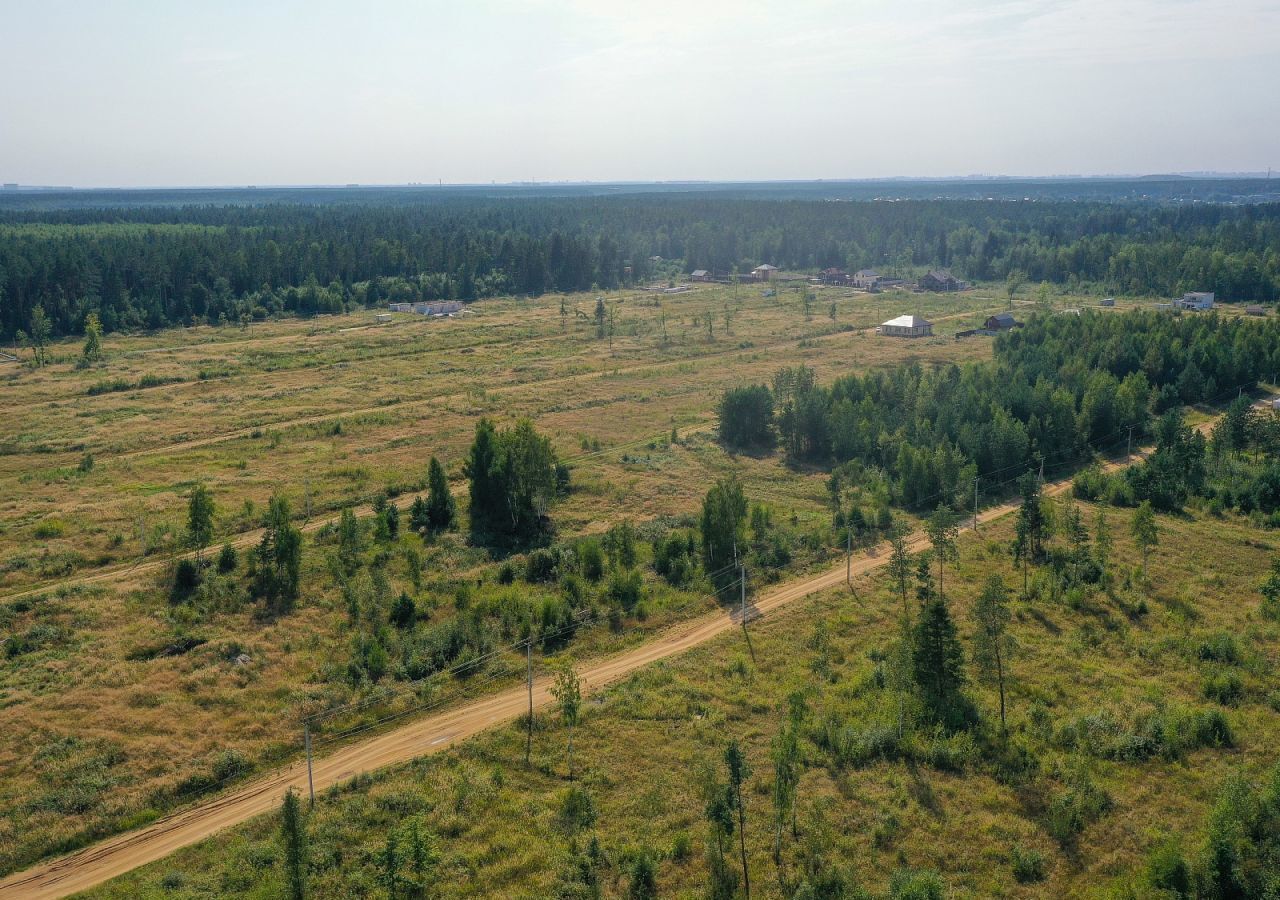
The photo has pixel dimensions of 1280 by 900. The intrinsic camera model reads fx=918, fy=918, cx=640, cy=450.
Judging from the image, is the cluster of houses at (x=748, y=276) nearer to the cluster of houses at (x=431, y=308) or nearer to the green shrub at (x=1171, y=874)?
the cluster of houses at (x=431, y=308)

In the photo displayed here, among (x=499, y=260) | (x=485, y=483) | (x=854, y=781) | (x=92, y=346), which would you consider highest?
(x=499, y=260)

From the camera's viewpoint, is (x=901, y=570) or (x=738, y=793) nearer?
(x=738, y=793)

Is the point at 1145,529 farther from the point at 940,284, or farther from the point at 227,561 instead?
the point at 940,284

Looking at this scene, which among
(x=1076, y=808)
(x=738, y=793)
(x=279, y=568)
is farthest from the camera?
(x=279, y=568)

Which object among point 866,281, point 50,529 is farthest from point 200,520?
point 866,281

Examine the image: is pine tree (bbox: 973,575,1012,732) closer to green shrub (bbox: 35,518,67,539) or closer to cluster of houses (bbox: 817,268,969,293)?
green shrub (bbox: 35,518,67,539)

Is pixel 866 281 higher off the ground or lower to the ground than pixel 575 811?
higher

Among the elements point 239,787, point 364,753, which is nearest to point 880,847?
point 364,753
